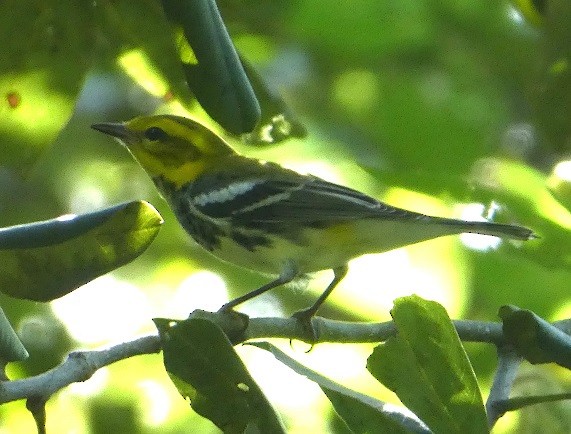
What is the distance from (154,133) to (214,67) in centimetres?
136

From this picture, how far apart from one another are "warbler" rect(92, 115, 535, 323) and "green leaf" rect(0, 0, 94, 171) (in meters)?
0.59

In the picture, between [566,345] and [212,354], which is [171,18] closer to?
[212,354]

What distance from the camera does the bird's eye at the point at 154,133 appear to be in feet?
9.12

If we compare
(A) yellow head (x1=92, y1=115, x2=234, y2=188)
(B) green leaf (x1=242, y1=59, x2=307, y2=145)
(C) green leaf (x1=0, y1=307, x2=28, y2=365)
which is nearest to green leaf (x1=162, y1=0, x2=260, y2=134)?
(B) green leaf (x1=242, y1=59, x2=307, y2=145)

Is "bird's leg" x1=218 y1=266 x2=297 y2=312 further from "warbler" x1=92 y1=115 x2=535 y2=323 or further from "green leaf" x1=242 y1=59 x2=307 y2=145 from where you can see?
"green leaf" x1=242 y1=59 x2=307 y2=145

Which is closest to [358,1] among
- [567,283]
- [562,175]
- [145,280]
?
[562,175]

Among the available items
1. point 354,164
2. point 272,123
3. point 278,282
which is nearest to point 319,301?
point 278,282

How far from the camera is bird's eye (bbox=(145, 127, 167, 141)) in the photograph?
2.78 meters

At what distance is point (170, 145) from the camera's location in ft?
9.36

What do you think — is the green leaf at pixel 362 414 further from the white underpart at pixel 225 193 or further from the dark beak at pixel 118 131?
the dark beak at pixel 118 131

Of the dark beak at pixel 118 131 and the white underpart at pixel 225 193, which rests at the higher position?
the dark beak at pixel 118 131

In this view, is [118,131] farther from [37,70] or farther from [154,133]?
[37,70]

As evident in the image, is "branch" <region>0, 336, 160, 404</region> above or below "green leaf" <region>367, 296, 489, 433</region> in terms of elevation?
below

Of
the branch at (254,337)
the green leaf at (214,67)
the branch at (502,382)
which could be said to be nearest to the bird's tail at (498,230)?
the branch at (254,337)
